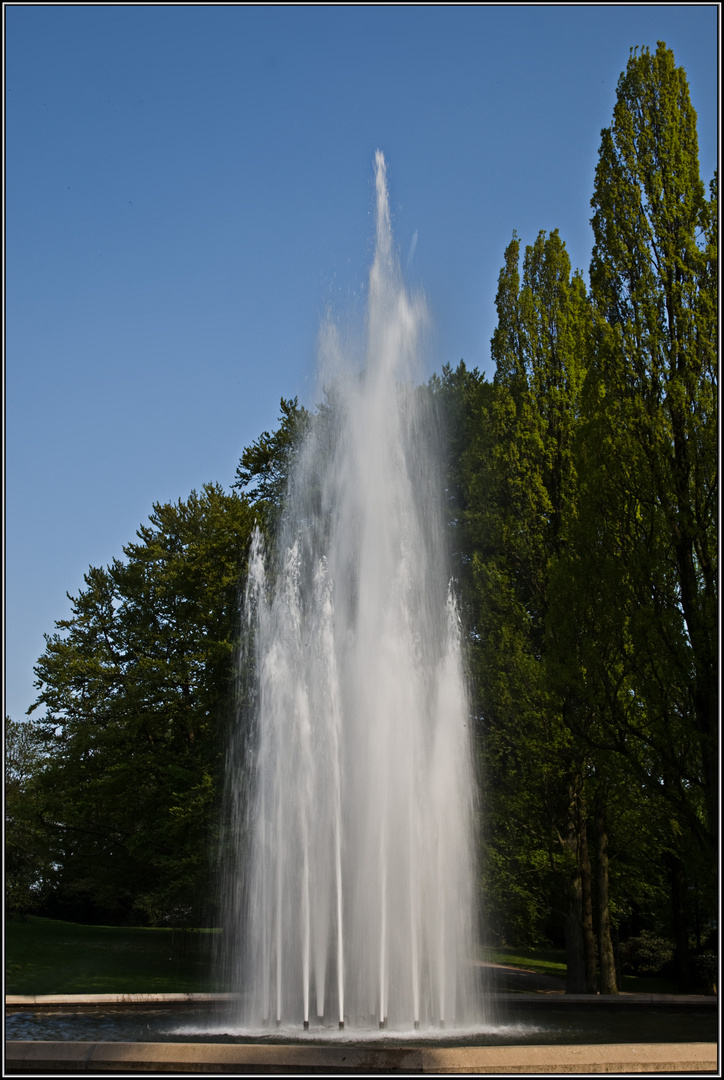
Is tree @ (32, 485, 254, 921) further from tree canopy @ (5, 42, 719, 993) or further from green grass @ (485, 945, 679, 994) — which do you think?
green grass @ (485, 945, 679, 994)

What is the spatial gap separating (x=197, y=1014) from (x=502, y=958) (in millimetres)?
19452

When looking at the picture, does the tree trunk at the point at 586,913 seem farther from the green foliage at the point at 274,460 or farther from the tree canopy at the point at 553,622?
the green foliage at the point at 274,460

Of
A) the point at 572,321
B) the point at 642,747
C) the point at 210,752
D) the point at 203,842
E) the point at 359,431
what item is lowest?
the point at 203,842

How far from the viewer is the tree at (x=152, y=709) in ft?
74.5

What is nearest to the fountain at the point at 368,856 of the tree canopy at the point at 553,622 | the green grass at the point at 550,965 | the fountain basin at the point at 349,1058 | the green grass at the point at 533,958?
the fountain basin at the point at 349,1058

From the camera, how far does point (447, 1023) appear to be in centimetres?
1070

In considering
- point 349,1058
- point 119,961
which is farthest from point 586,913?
point 119,961

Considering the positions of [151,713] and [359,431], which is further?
[151,713]

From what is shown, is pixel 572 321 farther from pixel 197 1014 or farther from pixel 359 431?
pixel 197 1014

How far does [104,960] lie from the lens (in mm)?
23156

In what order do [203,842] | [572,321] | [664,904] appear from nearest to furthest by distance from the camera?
[572,321] → [203,842] → [664,904]

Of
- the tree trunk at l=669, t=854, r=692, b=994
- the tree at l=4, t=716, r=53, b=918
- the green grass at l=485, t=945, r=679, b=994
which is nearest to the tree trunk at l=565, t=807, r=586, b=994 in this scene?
the green grass at l=485, t=945, r=679, b=994

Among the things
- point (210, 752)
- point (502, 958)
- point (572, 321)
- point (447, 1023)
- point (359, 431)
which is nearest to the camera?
point (447, 1023)

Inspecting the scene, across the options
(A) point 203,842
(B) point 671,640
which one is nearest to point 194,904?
(A) point 203,842
